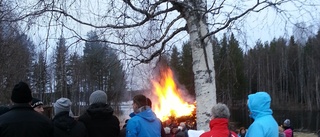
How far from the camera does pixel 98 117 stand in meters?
5.22

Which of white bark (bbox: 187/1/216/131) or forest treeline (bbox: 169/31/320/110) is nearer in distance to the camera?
white bark (bbox: 187/1/216/131)

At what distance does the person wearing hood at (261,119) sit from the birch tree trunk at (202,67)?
2.33 meters

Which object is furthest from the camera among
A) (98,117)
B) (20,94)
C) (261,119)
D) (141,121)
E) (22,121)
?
(141,121)

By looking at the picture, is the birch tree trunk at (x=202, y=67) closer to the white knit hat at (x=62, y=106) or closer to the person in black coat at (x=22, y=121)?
the white knit hat at (x=62, y=106)

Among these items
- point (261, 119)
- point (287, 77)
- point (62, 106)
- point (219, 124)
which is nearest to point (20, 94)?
point (62, 106)

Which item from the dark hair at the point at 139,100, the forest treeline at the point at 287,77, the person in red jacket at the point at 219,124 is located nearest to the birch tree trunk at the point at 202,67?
the dark hair at the point at 139,100

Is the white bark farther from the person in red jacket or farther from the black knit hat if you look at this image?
the black knit hat

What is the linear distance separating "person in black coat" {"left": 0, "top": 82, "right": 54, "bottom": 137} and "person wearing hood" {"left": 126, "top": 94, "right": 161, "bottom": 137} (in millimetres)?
1415

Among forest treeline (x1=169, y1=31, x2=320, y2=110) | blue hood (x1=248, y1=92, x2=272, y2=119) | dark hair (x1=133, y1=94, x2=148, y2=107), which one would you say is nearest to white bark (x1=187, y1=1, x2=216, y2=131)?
dark hair (x1=133, y1=94, x2=148, y2=107)

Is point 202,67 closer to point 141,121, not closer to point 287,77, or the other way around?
point 141,121

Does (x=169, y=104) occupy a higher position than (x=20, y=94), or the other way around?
(x=20, y=94)

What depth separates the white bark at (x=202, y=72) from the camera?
7074mm

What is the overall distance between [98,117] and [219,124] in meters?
1.55

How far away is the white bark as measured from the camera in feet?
23.2
